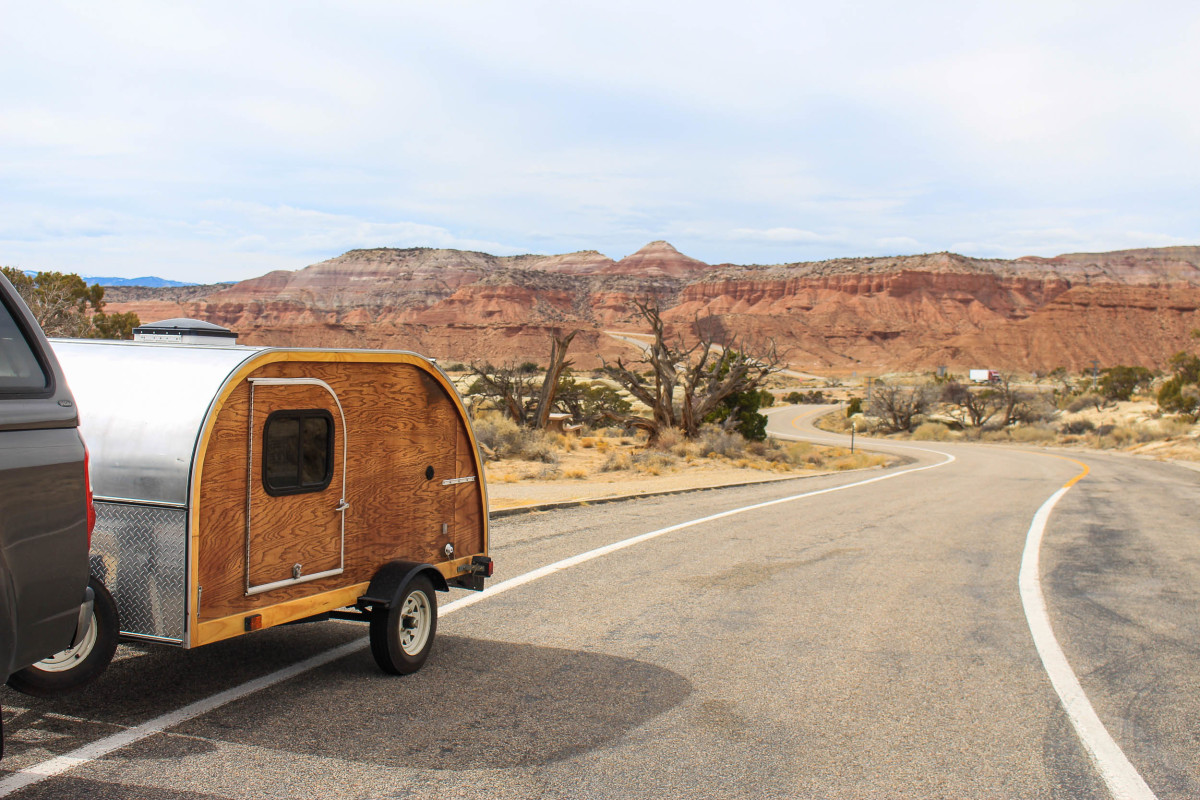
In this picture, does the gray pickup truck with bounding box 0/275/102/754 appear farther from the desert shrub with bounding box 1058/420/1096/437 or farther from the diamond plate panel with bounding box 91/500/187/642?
the desert shrub with bounding box 1058/420/1096/437

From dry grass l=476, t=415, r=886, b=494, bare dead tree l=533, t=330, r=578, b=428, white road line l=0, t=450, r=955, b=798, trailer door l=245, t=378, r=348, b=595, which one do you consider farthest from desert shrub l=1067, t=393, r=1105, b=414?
trailer door l=245, t=378, r=348, b=595

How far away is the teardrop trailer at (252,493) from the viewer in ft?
14.9

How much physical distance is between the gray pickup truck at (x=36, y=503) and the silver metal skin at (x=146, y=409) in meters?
0.79

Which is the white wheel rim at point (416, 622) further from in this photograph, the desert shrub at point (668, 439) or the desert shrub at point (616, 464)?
the desert shrub at point (668, 439)

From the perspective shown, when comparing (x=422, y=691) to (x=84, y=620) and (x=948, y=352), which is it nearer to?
(x=84, y=620)

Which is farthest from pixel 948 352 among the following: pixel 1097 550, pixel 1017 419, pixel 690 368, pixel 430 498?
pixel 430 498

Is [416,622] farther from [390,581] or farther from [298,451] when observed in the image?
[298,451]

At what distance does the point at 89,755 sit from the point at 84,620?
82cm

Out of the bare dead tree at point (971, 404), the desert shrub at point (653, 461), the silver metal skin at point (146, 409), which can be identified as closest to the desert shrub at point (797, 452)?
the desert shrub at point (653, 461)

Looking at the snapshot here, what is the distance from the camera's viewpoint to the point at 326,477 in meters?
5.30

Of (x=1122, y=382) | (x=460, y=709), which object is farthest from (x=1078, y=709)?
(x=1122, y=382)

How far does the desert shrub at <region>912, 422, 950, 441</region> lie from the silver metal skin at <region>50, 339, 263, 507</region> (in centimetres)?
5582

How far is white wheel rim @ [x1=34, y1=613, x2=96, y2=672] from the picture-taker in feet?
15.2

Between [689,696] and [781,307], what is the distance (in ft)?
494
